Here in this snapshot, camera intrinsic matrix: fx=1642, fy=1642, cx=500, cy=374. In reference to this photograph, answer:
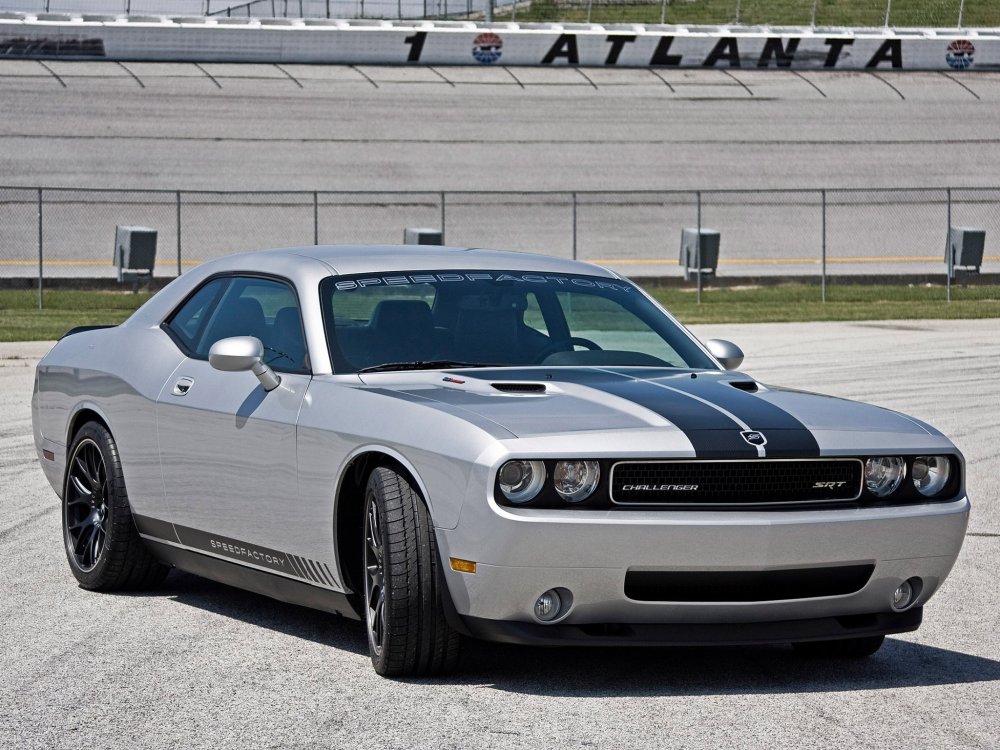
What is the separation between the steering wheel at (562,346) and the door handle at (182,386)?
1435mm

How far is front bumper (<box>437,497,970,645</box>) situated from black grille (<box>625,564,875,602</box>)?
0.06 feet

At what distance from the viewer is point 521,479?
507cm

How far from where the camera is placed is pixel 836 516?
5.22 metres

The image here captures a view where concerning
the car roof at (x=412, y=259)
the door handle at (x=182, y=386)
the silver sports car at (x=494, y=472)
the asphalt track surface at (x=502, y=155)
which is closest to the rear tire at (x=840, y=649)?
the silver sports car at (x=494, y=472)

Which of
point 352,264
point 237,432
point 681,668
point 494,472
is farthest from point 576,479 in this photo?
point 352,264

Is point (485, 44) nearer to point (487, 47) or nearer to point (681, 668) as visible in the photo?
point (487, 47)

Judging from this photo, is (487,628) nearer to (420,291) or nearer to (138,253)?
(420,291)

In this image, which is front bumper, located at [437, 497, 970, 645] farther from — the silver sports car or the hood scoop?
the hood scoop

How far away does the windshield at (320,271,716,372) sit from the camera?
20.3 feet

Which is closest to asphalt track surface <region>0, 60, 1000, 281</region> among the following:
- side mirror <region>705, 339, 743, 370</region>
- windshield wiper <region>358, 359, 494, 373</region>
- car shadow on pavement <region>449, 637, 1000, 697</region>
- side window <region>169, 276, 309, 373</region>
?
side window <region>169, 276, 309, 373</region>

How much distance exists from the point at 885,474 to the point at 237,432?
2.40 metres

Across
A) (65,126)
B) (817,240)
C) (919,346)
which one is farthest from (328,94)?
(919,346)

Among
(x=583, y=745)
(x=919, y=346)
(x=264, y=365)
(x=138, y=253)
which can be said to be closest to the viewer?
(x=583, y=745)

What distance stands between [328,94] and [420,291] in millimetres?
42968
